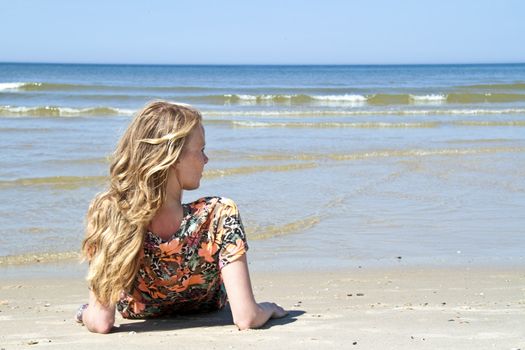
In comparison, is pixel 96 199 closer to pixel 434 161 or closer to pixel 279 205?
pixel 279 205

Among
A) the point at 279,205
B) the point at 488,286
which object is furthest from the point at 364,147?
the point at 488,286

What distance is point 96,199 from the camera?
3.41m

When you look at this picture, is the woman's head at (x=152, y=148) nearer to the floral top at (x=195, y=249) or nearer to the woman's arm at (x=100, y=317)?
the floral top at (x=195, y=249)

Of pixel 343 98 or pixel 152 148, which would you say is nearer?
pixel 152 148

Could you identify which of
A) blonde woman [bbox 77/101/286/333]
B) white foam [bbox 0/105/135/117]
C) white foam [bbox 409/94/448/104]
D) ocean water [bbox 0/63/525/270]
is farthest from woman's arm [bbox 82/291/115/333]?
white foam [bbox 409/94/448/104]

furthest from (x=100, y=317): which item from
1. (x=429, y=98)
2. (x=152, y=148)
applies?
(x=429, y=98)

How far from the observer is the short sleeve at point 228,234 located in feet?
11.4

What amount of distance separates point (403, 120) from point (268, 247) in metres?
14.3

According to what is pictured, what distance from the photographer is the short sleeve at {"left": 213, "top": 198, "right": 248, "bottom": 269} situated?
3.46 meters

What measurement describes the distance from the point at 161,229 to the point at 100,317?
0.52 m

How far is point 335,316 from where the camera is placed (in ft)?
12.9

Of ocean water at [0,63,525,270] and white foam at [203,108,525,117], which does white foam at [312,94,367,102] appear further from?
ocean water at [0,63,525,270]

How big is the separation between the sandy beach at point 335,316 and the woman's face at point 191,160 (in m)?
0.69

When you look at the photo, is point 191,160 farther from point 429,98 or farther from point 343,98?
point 343,98
